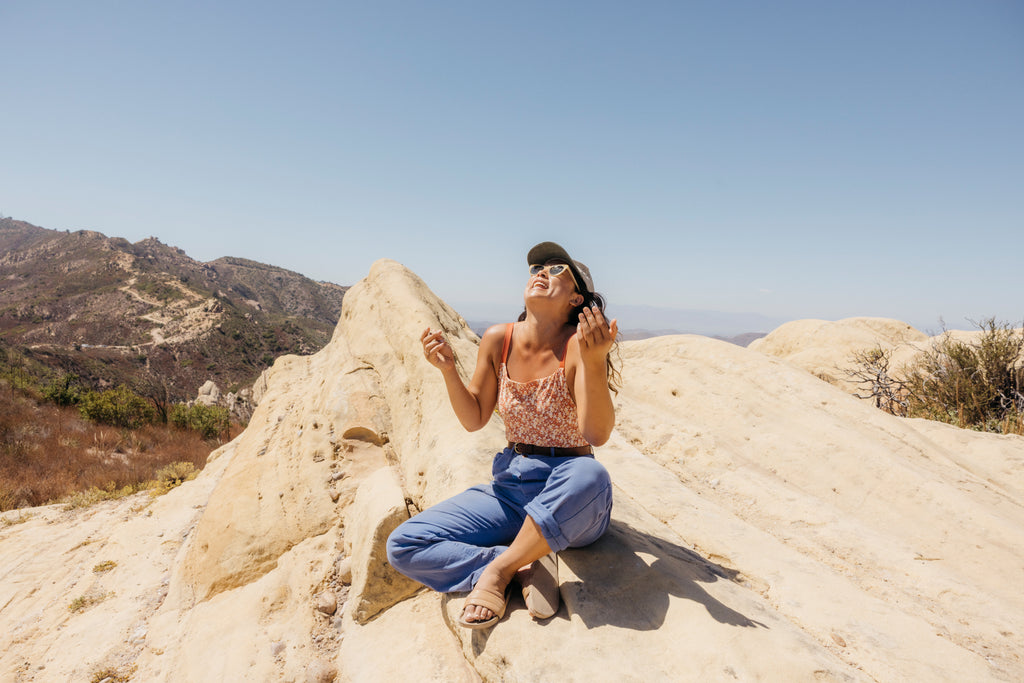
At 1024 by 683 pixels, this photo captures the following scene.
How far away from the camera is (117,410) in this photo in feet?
42.5

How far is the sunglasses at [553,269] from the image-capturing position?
8.13 ft

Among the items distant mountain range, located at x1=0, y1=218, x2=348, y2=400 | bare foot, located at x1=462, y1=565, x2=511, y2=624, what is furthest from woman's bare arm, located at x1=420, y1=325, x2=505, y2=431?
distant mountain range, located at x1=0, y1=218, x2=348, y2=400

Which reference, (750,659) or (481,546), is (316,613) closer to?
(481,546)

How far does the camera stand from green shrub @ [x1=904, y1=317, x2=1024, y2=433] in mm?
7242

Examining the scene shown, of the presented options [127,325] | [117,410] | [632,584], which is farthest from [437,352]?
[127,325]

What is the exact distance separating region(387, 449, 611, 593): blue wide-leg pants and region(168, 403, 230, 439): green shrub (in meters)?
14.0

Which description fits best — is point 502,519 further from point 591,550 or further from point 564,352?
point 564,352

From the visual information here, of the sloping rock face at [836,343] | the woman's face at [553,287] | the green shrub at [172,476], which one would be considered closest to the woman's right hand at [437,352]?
the woman's face at [553,287]

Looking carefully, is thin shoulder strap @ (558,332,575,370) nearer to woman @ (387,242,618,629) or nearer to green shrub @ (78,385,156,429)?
woman @ (387,242,618,629)

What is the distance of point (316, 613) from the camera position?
10.5 feet

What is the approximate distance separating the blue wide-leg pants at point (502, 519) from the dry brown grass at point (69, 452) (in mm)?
8407

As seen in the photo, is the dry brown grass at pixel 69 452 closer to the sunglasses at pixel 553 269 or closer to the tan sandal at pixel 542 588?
the tan sandal at pixel 542 588

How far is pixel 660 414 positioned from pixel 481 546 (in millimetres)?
3890

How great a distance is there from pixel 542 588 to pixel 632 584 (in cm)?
47
